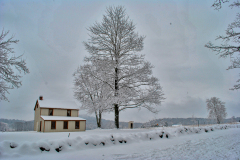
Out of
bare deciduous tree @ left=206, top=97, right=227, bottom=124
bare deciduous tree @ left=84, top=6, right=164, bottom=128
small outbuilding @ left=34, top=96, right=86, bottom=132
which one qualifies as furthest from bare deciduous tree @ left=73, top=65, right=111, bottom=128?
bare deciduous tree @ left=206, top=97, right=227, bottom=124

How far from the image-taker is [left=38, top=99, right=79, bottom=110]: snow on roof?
23.0 m

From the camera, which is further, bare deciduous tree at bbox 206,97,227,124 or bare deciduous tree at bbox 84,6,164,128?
bare deciduous tree at bbox 206,97,227,124

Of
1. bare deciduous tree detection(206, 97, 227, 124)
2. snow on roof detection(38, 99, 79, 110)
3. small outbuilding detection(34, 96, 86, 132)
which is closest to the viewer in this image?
small outbuilding detection(34, 96, 86, 132)

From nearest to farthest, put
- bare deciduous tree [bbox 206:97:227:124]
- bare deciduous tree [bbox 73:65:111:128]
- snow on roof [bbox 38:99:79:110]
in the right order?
bare deciduous tree [bbox 73:65:111:128]
snow on roof [bbox 38:99:79:110]
bare deciduous tree [bbox 206:97:227:124]

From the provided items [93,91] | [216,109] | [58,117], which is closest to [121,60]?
[93,91]

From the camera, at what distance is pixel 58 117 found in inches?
891

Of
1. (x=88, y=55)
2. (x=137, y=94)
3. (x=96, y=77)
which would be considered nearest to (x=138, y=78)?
(x=137, y=94)

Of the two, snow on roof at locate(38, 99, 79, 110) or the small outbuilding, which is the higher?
snow on roof at locate(38, 99, 79, 110)

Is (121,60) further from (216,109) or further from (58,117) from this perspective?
(216,109)

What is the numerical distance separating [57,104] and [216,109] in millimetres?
42647

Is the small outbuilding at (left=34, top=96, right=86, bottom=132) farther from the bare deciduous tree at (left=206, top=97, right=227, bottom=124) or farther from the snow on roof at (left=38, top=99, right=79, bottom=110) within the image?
the bare deciduous tree at (left=206, top=97, right=227, bottom=124)

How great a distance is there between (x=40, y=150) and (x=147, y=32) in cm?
1398

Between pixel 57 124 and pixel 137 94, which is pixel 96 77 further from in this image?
pixel 57 124

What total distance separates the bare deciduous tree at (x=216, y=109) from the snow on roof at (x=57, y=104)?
39.1 m
